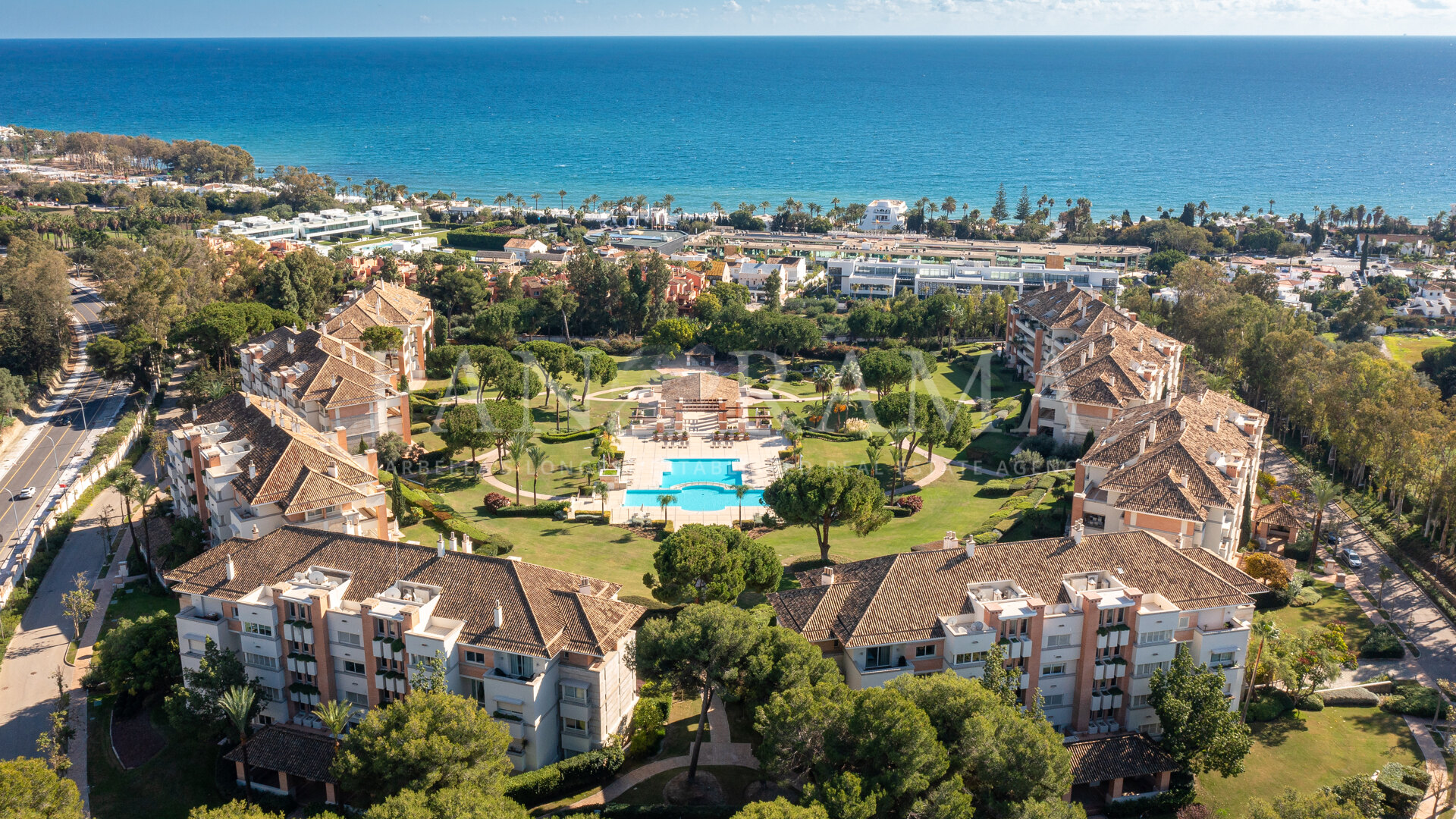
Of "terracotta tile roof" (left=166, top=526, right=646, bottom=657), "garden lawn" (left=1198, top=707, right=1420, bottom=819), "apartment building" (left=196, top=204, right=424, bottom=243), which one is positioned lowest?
"garden lawn" (left=1198, top=707, right=1420, bottom=819)

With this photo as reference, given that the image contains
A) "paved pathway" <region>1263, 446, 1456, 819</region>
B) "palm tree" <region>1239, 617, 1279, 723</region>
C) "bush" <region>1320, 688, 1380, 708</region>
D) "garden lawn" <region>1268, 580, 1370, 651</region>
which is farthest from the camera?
"garden lawn" <region>1268, 580, 1370, 651</region>

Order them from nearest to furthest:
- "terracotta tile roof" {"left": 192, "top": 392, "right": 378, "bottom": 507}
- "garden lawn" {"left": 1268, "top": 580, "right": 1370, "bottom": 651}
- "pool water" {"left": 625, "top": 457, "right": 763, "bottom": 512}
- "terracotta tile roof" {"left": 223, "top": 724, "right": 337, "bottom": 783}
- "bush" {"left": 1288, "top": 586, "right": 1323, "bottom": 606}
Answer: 1. "terracotta tile roof" {"left": 223, "top": 724, "right": 337, "bottom": 783}
2. "garden lawn" {"left": 1268, "top": 580, "right": 1370, "bottom": 651}
3. "terracotta tile roof" {"left": 192, "top": 392, "right": 378, "bottom": 507}
4. "bush" {"left": 1288, "top": 586, "right": 1323, "bottom": 606}
5. "pool water" {"left": 625, "top": 457, "right": 763, "bottom": 512}

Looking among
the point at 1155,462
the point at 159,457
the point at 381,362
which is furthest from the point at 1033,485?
the point at 159,457

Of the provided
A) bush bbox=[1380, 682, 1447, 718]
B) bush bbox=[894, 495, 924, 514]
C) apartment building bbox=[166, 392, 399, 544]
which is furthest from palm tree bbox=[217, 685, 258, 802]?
bush bbox=[1380, 682, 1447, 718]

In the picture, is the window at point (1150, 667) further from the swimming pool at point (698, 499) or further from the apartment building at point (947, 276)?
the apartment building at point (947, 276)

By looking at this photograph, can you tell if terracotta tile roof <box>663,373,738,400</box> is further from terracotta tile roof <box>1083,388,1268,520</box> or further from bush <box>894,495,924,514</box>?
terracotta tile roof <box>1083,388,1268,520</box>

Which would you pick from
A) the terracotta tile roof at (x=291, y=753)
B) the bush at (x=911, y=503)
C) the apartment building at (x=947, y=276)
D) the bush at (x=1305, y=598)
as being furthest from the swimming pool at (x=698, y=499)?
the apartment building at (x=947, y=276)

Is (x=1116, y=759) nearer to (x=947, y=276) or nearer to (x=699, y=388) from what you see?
(x=699, y=388)
